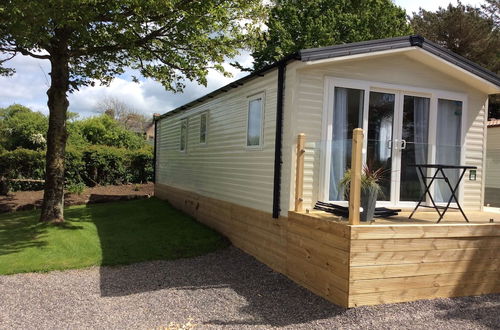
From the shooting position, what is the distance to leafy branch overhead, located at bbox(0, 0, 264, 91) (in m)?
7.26

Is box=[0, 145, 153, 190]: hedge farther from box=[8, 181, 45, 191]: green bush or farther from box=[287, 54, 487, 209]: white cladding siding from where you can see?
box=[287, 54, 487, 209]: white cladding siding

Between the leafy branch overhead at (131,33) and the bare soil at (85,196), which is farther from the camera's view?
the bare soil at (85,196)

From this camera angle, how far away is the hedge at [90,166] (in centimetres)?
1473

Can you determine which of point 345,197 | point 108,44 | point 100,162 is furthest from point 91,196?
point 345,197

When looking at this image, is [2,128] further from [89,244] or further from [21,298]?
[21,298]

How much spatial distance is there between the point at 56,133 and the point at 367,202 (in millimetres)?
7377

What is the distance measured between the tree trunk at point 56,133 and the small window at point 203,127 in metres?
3.19

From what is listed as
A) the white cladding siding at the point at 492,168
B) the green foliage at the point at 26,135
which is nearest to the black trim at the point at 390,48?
the white cladding siding at the point at 492,168

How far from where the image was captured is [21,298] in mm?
5238

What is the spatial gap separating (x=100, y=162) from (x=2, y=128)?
794 centimetres

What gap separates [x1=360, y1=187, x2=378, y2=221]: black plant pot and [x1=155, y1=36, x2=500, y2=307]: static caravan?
0.64ft

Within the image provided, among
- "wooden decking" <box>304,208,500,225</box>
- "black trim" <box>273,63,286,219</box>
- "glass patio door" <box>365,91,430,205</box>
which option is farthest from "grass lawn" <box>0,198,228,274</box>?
"glass patio door" <box>365,91,430,205</box>

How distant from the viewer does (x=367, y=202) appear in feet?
16.1

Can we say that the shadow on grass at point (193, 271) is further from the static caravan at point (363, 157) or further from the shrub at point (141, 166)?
the shrub at point (141, 166)
